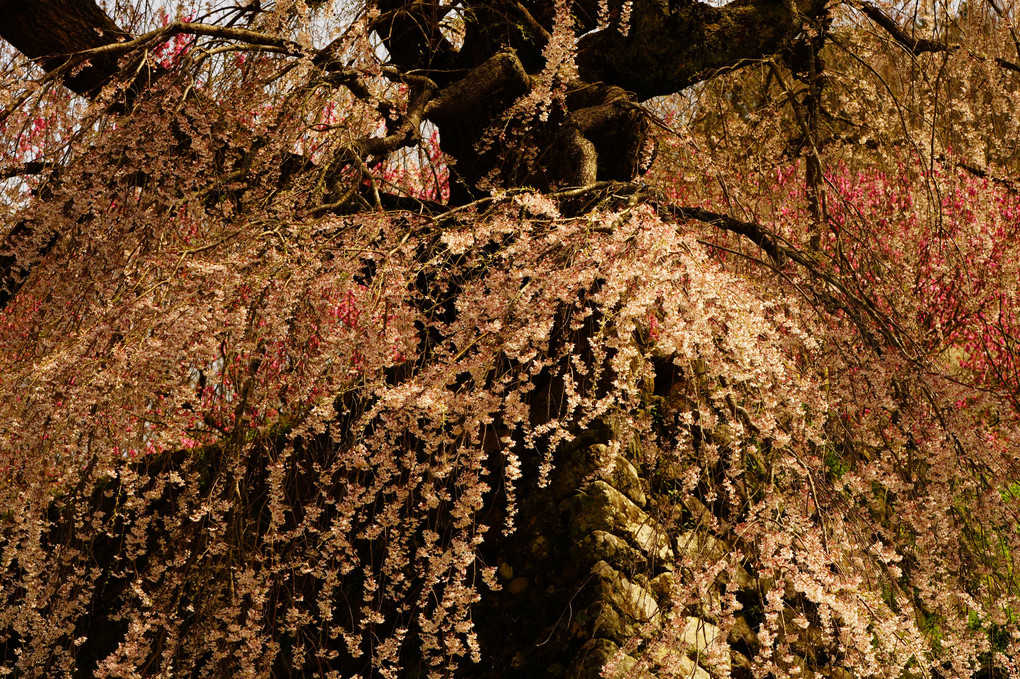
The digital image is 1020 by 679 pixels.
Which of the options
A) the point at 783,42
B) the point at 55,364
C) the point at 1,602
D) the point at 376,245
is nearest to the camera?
the point at 55,364

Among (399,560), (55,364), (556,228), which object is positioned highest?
(556,228)

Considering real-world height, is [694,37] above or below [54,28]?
above

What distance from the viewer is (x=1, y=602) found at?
375 centimetres

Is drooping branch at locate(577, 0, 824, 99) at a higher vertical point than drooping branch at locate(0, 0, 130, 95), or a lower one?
higher

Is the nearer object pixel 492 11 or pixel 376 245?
pixel 376 245

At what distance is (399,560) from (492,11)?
9.31 ft

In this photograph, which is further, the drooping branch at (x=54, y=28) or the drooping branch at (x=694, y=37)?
the drooping branch at (x=694, y=37)

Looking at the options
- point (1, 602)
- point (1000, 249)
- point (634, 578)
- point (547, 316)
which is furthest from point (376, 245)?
point (1000, 249)

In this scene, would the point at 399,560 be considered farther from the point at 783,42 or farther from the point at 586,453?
the point at 783,42

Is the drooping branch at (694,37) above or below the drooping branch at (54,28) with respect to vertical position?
above

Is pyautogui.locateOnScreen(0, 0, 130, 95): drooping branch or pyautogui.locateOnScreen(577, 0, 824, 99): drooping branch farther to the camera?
pyautogui.locateOnScreen(577, 0, 824, 99): drooping branch

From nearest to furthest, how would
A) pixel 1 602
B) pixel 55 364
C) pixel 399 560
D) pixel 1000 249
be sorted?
pixel 55 364 < pixel 399 560 < pixel 1 602 < pixel 1000 249

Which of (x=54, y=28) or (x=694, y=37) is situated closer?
(x=54, y=28)

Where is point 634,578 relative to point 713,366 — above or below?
below
